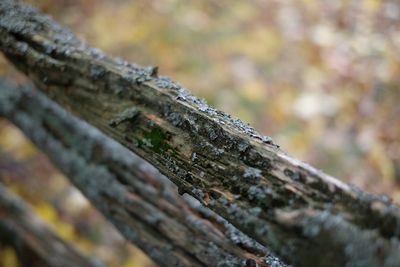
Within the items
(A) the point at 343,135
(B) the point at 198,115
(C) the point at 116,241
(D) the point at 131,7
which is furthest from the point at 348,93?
(B) the point at 198,115

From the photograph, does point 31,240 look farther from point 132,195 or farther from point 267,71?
point 267,71

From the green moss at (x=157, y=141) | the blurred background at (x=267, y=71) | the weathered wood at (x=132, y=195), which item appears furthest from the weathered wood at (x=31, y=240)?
the green moss at (x=157, y=141)

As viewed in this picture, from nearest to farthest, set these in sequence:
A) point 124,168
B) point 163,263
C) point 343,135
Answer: point 163,263
point 124,168
point 343,135

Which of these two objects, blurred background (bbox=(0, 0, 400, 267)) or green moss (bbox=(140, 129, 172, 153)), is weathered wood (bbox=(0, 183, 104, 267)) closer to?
blurred background (bbox=(0, 0, 400, 267))

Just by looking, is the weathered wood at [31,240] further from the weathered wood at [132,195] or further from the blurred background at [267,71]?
the blurred background at [267,71]

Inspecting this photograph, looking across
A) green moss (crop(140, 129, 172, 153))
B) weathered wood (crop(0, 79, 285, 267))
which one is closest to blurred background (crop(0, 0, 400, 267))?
weathered wood (crop(0, 79, 285, 267))

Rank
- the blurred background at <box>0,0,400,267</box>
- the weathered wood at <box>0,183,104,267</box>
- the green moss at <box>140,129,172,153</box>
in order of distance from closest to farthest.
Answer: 1. the green moss at <box>140,129,172,153</box>
2. the weathered wood at <box>0,183,104,267</box>
3. the blurred background at <box>0,0,400,267</box>

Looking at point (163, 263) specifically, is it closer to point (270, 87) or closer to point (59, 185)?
point (59, 185)
